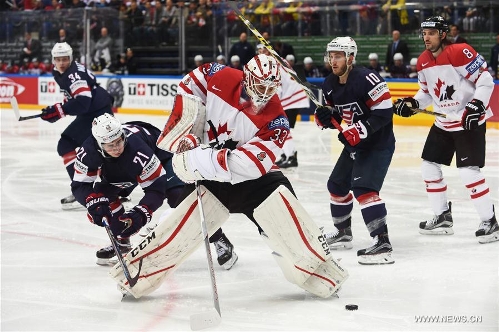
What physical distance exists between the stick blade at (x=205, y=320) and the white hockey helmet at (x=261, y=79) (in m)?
0.93

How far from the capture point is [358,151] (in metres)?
4.88

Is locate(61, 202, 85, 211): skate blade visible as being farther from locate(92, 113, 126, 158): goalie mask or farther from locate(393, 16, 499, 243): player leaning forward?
locate(393, 16, 499, 243): player leaning forward

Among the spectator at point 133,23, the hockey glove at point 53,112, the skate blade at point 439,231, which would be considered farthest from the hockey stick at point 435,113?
the spectator at point 133,23

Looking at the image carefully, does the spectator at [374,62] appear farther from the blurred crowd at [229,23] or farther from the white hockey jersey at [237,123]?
the white hockey jersey at [237,123]

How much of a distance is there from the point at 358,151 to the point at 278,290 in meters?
1.05

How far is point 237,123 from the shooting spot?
3.92 meters

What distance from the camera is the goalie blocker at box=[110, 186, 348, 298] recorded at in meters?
3.90

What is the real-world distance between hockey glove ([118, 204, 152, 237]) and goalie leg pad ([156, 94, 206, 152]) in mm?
535

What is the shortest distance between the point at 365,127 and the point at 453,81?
0.93 meters

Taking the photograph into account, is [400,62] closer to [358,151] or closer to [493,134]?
[493,134]

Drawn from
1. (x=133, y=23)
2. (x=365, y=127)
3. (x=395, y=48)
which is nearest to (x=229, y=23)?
(x=133, y=23)

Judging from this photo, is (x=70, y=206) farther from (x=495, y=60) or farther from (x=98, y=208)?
(x=495, y=60)

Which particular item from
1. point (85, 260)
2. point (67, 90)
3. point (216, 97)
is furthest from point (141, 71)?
point (216, 97)

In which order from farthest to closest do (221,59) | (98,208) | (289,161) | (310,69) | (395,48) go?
(221,59) < (310,69) < (395,48) < (289,161) < (98,208)
